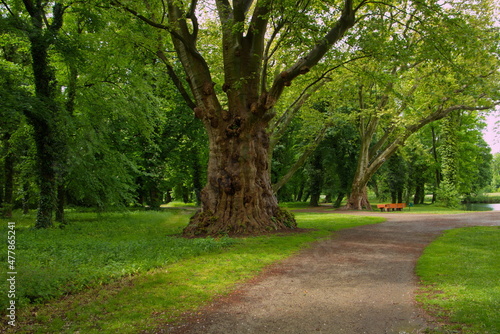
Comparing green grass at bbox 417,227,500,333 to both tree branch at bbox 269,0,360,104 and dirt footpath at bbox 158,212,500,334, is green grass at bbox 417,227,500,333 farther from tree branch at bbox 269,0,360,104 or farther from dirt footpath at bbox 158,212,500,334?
tree branch at bbox 269,0,360,104

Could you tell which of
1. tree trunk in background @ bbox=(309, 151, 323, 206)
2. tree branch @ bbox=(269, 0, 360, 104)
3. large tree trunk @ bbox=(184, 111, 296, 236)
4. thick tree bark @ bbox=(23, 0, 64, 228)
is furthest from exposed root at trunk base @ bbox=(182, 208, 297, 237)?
tree trunk in background @ bbox=(309, 151, 323, 206)

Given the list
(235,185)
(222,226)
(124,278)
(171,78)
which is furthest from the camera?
(171,78)

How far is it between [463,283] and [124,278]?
6334mm

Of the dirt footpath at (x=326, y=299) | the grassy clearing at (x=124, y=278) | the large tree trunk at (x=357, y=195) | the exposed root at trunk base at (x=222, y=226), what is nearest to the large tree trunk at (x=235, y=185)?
the exposed root at trunk base at (x=222, y=226)

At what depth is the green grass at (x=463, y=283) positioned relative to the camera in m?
4.60

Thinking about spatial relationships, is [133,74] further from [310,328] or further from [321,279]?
[310,328]

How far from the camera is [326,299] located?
566 cm

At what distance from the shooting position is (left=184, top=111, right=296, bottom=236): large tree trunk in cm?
1273

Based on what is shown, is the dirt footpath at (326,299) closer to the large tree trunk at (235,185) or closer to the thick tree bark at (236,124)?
the large tree trunk at (235,185)

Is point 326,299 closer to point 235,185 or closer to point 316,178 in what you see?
point 235,185

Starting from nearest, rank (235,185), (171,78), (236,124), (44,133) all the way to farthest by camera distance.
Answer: (235,185) → (236,124) → (44,133) → (171,78)

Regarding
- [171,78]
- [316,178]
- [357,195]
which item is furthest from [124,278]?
[316,178]

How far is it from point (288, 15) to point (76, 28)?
1272 centimetres

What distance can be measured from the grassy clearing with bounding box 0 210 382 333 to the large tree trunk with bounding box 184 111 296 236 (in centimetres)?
190
